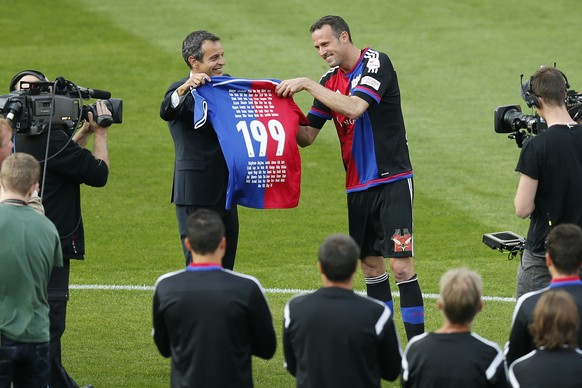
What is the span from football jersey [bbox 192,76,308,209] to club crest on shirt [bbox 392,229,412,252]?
30.5 inches

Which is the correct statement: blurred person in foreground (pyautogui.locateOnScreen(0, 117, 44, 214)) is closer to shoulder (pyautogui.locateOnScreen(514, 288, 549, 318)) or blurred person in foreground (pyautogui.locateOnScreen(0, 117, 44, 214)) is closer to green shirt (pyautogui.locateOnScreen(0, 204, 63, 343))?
green shirt (pyautogui.locateOnScreen(0, 204, 63, 343))

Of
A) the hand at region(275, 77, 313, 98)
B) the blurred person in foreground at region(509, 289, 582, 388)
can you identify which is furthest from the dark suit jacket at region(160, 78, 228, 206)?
the blurred person in foreground at region(509, 289, 582, 388)

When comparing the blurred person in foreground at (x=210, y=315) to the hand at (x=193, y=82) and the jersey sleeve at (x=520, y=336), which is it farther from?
the hand at (x=193, y=82)

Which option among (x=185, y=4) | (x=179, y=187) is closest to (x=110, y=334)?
(x=179, y=187)

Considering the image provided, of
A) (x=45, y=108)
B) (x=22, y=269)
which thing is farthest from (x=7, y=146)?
(x=22, y=269)

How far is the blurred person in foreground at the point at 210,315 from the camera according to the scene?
6.04m

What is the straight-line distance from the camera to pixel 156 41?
20594 mm

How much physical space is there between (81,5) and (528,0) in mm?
8351

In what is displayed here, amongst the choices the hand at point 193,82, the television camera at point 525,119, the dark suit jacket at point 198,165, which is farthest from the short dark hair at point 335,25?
the television camera at point 525,119

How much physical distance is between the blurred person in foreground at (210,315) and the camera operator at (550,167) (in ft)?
6.96

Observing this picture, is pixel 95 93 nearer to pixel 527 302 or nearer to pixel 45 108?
pixel 45 108

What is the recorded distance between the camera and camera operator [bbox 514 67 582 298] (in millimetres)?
7426

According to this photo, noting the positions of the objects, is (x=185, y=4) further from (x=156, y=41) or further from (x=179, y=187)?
(x=179, y=187)

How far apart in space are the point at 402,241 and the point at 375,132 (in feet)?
2.69
